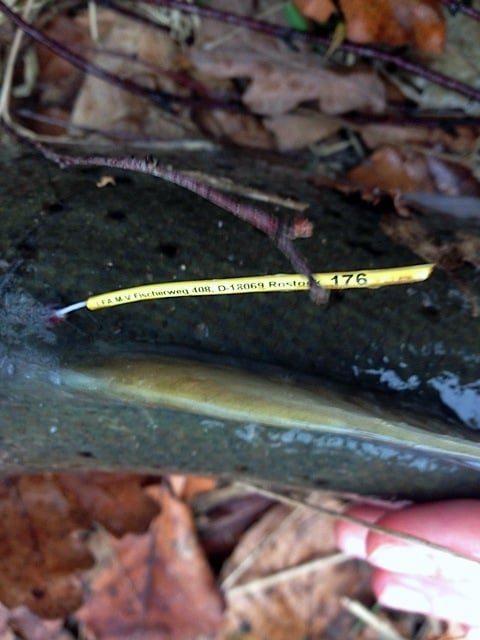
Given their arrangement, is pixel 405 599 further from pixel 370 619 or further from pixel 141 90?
pixel 141 90

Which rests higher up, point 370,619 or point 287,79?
point 287,79

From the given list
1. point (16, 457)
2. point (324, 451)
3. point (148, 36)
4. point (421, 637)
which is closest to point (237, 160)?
point (148, 36)

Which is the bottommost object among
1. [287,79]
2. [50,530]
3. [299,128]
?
[50,530]

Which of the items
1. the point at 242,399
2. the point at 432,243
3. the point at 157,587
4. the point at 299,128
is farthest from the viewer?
the point at 157,587

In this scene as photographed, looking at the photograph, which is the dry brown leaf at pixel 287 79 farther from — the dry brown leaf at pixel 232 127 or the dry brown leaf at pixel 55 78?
the dry brown leaf at pixel 55 78

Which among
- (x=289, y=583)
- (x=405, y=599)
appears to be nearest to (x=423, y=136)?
(x=405, y=599)

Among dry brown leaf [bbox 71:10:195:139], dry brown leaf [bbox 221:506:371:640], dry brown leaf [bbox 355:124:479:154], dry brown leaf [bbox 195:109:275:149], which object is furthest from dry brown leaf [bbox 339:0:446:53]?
dry brown leaf [bbox 221:506:371:640]

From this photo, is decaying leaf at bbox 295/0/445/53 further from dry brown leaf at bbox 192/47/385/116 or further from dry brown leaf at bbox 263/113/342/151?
dry brown leaf at bbox 263/113/342/151

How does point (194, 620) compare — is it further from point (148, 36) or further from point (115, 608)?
point (148, 36)
